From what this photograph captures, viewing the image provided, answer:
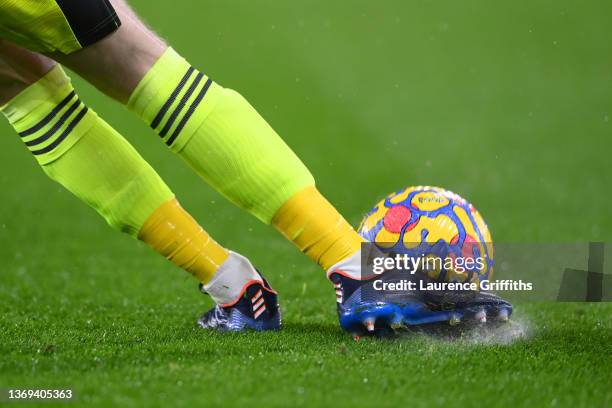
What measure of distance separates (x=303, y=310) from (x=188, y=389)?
1.41m

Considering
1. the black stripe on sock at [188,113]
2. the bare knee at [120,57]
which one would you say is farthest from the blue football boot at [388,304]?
the bare knee at [120,57]

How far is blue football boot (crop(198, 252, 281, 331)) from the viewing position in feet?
8.96

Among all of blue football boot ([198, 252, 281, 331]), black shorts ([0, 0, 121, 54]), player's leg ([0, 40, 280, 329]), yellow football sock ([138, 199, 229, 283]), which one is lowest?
blue football boot ([198, 252, 281, 331])

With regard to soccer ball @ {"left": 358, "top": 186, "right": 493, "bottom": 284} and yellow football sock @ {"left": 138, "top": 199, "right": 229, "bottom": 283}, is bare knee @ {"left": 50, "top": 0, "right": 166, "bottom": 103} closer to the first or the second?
yellow football sock @ {"left": 138, "top": 199, "right": 229, "bottom": 283}

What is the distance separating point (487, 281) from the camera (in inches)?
106

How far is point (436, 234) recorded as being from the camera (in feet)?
8.79

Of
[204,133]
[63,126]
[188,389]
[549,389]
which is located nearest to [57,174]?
[63,126]

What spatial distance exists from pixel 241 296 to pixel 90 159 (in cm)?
57

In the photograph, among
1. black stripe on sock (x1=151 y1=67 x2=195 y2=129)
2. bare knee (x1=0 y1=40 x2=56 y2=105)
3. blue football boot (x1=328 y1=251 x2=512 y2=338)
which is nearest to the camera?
black stripe on sock (x1=151 y1=67 x2=195 y2=129)

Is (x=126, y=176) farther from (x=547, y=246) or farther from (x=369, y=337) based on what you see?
(x=547, y=246)

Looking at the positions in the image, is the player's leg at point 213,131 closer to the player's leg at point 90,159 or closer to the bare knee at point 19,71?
the player's leg at point 90,159

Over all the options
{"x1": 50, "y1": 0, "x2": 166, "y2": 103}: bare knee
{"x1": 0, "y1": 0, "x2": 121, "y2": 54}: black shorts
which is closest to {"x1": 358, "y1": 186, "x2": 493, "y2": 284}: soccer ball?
{"x1": 50, "y1": 0, "x2": 166, "y2": 103}: bare knee

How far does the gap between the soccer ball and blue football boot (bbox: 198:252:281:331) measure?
342mm

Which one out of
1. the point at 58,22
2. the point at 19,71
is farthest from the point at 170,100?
the point at 19,71
